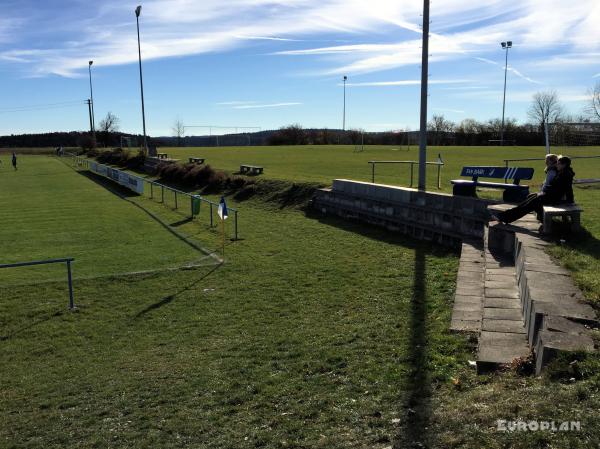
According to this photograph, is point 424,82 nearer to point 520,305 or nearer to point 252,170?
point 520,305

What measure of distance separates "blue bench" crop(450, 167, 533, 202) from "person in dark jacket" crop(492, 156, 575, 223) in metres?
2.38

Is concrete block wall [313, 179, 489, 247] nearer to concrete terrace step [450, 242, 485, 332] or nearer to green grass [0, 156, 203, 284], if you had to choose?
concrete terrace step [450, 242, 485, 332]

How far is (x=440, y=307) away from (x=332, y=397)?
10.5ft

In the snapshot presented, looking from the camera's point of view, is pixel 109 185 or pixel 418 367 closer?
pixel 418 367

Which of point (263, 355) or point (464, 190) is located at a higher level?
point (464, 190)

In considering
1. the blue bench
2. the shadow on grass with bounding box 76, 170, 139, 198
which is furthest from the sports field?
the shadow on grass with bounding box 76, 170, 139, 198

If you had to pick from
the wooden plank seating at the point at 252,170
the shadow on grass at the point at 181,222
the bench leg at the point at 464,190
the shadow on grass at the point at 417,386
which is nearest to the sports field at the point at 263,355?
the shadow on grass at the point at 417,386

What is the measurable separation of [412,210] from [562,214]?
5.65m

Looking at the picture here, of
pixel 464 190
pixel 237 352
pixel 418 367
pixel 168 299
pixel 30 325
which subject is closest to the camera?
pixel 418 367

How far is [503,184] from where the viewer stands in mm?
12000

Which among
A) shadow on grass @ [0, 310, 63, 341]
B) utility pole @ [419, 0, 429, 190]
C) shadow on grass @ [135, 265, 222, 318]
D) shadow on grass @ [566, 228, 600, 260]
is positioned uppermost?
utility pole @ [419, 0, 429, 190]

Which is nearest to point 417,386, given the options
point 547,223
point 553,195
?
point 547,223

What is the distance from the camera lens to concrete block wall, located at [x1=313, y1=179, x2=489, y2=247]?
11.9m

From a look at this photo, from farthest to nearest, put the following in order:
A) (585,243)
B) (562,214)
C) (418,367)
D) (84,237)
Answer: (84,237)
(562,214)
(585,243)
(418,367)
